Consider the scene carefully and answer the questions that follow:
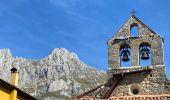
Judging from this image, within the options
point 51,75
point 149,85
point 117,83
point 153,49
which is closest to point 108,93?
point 117,83

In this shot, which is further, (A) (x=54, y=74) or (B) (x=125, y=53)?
(A) (x=54, y=74)

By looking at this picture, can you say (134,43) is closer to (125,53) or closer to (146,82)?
(125,53)

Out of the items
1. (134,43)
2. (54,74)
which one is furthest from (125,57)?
(54,74)

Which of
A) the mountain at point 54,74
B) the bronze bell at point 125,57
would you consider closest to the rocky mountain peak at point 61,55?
the mountain at point 54,74

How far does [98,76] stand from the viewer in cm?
16600

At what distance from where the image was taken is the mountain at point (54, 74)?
150 metres

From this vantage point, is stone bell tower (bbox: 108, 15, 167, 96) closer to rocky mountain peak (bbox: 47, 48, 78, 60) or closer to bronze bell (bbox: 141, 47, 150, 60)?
bronze bell (bbox: 141, 47, 150, 60)

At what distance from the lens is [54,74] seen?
15988cm

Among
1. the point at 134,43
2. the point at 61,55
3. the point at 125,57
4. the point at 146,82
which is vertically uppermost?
the point at 61,55

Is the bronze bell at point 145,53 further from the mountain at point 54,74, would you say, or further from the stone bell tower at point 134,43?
the mountain at point 54,74

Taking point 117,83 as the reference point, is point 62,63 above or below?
above

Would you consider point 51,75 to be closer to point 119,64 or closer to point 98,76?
point 98,76

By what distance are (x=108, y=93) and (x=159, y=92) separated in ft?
9.55

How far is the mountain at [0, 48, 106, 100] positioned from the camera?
494 ft
